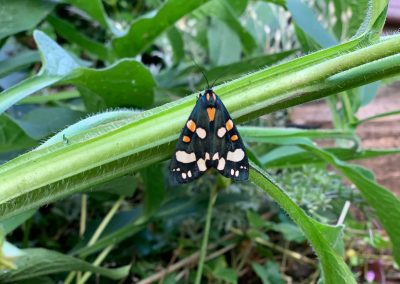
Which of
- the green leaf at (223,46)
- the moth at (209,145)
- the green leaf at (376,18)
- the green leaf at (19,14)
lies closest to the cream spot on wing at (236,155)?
the moth at (209,145)

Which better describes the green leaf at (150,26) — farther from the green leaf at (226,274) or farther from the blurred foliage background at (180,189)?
the green leaf at (226,274)

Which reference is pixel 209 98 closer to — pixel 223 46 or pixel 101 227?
pixel 101 227

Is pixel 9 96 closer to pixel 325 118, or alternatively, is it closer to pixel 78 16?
pixel 78 16

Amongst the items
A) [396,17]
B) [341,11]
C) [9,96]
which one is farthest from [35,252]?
[396,17]

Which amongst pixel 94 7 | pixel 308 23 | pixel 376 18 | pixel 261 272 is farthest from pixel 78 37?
pixel 376 18

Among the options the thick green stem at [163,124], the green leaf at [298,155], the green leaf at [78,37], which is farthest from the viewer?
the green leaf at [78,37]
